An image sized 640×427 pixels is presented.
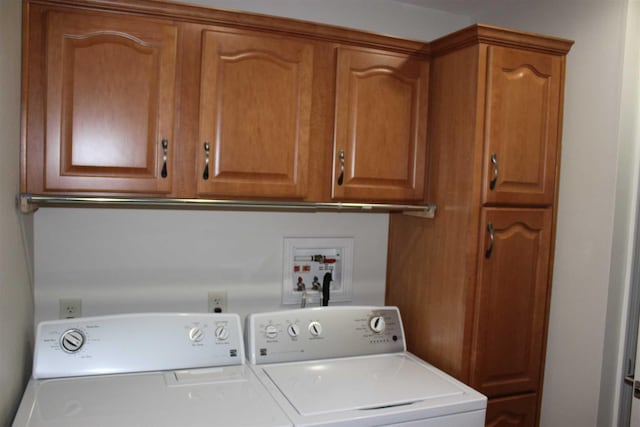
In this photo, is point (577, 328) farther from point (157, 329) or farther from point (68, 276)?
point (68, 276)

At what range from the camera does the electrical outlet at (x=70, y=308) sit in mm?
1895

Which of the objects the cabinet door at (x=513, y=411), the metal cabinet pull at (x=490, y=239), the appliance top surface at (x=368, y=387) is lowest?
the cabinet door at (x=513, y=411)

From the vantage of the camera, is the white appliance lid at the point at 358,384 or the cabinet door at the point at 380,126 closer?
the white appliance lid at the point at 358,384

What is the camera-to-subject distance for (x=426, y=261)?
209 cm

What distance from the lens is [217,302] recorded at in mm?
2113

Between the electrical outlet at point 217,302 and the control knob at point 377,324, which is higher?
the electrical outlet at point 217,302

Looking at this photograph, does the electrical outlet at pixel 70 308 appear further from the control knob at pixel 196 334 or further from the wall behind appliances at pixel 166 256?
the control knob at pixel 196 334

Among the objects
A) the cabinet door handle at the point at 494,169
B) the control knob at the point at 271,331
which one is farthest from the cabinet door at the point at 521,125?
the control knob at the point at 271,331

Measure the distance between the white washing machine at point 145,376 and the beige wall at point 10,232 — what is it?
0.19 feet

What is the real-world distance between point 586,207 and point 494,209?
0.40 meters

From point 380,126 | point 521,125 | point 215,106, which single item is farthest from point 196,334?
point 521,125

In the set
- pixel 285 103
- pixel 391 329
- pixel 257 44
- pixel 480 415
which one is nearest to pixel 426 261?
pixel 391 329

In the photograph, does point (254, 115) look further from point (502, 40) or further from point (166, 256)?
point (502, 40)

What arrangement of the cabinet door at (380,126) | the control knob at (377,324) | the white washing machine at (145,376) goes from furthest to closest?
the control knob at (377,324), the cabinet door at (380,126), the white washing machine at (145,376)
